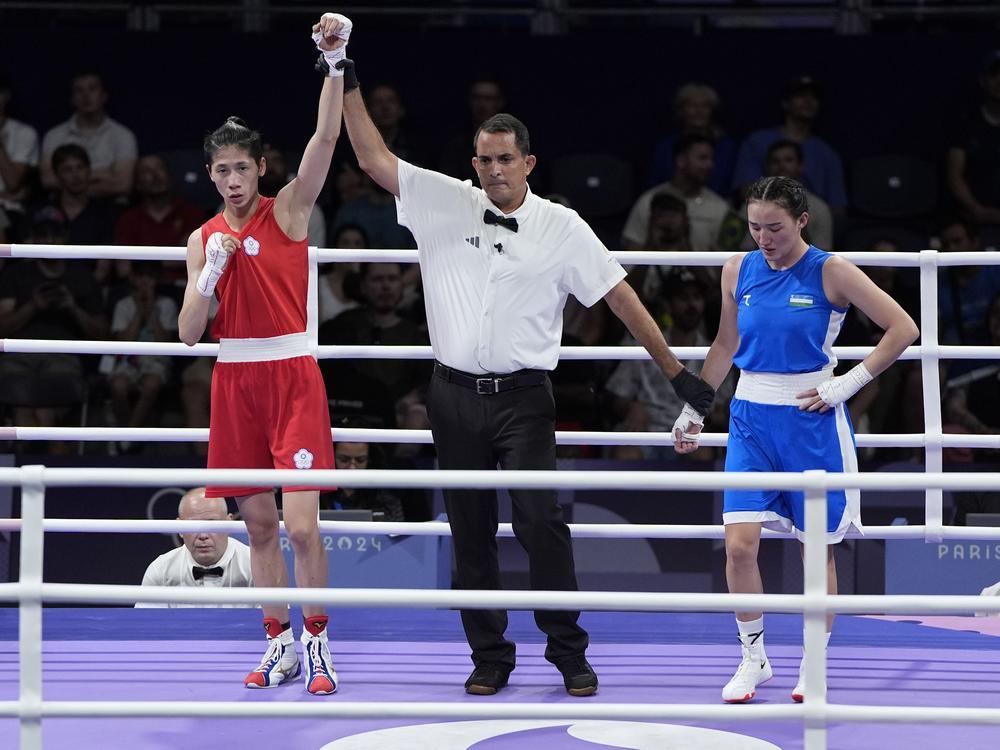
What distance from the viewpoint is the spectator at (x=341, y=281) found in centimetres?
743

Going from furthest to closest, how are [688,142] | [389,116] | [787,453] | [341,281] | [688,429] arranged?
[389,116]
[688,142]
[341,281]
[688,429]
[787,453]

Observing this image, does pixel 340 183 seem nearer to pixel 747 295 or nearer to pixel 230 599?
pixel 747 295

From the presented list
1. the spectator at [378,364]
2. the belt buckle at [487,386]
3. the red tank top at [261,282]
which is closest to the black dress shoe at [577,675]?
the belt buckle at [487,386]

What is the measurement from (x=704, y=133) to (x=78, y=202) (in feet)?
11.6

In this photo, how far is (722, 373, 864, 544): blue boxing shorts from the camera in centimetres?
372

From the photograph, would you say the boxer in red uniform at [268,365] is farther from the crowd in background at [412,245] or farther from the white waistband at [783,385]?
the crowd in background at [412,245]

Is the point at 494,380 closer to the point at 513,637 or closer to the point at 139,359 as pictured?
the point at 513,637

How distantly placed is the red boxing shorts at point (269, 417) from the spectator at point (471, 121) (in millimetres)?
4406

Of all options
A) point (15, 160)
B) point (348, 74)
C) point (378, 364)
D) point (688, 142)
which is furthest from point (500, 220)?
point (15, 160)

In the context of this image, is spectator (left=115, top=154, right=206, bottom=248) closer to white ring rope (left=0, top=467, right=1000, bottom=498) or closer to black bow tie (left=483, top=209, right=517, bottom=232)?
black bow tie (left=483, top=209, right=517, bottom=232)

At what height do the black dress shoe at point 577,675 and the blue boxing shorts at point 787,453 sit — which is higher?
the blue boxing shorts at point 787,453

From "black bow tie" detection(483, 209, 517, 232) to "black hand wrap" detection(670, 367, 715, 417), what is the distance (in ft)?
1.92

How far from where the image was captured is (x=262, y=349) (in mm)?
3783

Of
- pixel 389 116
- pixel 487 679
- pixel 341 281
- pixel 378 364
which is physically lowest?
pixel 487 679
